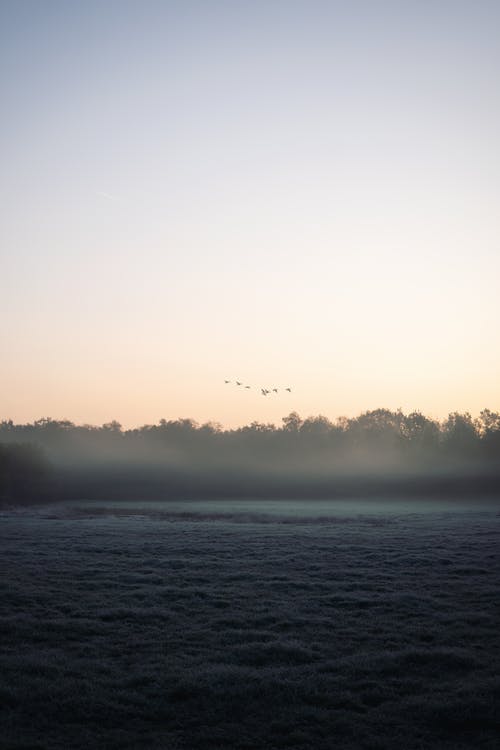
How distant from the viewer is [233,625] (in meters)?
18.0

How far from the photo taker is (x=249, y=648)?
15.7 meters

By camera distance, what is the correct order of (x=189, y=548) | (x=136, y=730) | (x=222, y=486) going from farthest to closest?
(x=222, y=486), (x=189, y=548), (x=136, y=730)

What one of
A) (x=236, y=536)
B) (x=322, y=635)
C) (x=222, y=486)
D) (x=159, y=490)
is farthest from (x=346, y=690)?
(x=222, y=486)

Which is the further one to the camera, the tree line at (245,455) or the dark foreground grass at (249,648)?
the tree line at (245,455)

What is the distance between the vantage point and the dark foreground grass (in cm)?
1134

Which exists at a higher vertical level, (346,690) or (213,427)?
(213,427)

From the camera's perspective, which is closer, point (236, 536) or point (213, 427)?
point (236, 536)

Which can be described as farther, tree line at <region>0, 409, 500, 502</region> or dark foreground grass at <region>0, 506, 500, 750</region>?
tree line at <region>0, 409, 500, 502</region>

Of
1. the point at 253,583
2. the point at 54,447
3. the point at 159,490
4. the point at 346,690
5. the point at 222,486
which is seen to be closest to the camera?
the point at 346,690

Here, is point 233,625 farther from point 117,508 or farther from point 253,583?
point 117,508

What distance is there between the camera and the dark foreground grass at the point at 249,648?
37.2 feet

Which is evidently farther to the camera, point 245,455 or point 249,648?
point 245,455

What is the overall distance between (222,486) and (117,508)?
4812 centimetres

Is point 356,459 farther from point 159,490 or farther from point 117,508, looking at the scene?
point 117,508
